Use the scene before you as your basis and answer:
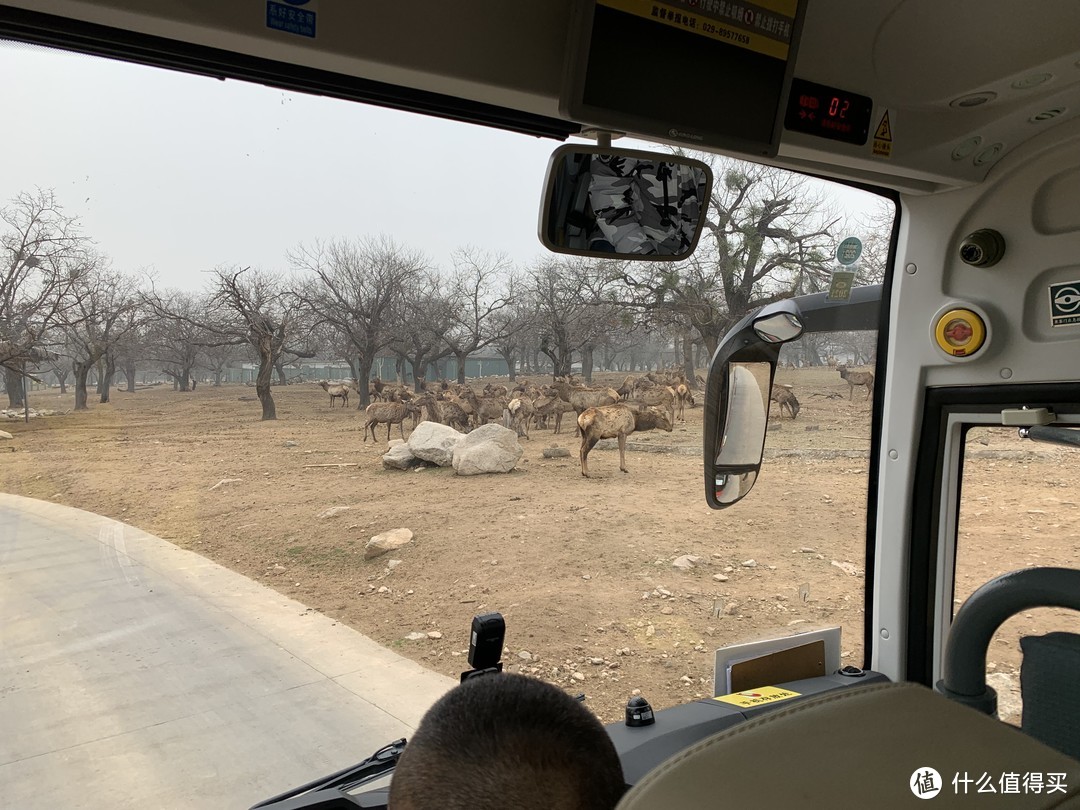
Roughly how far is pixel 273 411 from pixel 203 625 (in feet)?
2.05

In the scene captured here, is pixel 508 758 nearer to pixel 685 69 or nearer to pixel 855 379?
pixel 685 69

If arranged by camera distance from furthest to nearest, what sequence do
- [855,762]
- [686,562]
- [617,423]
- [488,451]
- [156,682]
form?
[617,423], [686,562], [488,451], [156,682], [855,762]

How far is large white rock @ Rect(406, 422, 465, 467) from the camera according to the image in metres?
2.83

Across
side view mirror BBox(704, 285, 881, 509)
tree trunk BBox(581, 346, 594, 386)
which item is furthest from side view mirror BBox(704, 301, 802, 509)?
tree trunk BBox(581, 346, 594, 386)

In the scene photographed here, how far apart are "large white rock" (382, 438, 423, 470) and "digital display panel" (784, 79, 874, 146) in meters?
1.75

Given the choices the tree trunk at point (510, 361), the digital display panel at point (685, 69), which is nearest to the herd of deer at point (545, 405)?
the tree trunk at point (510, 361)

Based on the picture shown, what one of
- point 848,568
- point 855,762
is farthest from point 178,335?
point 848,568

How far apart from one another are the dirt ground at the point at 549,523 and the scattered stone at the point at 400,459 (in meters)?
0.04

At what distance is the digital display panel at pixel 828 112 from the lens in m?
1.85

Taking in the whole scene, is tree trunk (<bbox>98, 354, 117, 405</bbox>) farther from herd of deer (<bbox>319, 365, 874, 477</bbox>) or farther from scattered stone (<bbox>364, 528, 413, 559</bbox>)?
scattered stone (<bbox>364, 528, 413, 559</bbox>)

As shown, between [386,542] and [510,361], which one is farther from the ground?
[510,361]

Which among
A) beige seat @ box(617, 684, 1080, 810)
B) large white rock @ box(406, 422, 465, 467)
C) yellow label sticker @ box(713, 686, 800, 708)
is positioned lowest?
yellow label sticker @ box(713, 686, 800, 708)

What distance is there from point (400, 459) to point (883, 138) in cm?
195

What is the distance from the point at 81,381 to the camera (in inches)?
65.8
